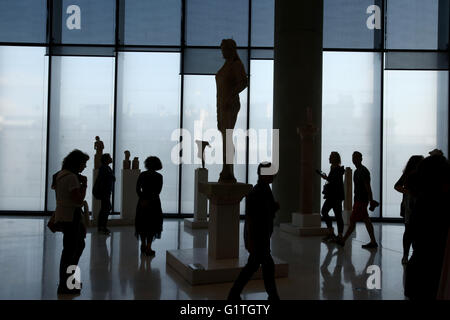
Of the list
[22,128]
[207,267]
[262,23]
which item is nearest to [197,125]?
[262,23]

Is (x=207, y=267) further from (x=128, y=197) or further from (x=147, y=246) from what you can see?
(x=128, y=197)

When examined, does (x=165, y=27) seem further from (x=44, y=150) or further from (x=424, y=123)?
(x=424, y=123)

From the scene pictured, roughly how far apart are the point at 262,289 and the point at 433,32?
33.4ft

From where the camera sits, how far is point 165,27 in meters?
12.0

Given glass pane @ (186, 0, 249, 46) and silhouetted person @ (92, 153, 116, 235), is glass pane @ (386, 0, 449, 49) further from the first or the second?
silhouetted person @ (92, 153, 116, 235)

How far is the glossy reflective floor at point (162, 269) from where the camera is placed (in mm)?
4595

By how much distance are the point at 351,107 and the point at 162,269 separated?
8185 millimetres

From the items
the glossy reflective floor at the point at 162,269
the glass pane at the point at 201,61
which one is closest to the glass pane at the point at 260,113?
the glass pane at the point at 201,61

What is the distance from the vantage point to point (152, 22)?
12.0 metres

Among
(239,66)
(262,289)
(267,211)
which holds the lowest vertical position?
(262,289)

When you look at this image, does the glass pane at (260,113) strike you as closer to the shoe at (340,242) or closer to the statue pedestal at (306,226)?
the statue pedestal at (306,226)

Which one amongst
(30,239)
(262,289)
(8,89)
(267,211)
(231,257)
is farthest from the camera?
(8,89)
